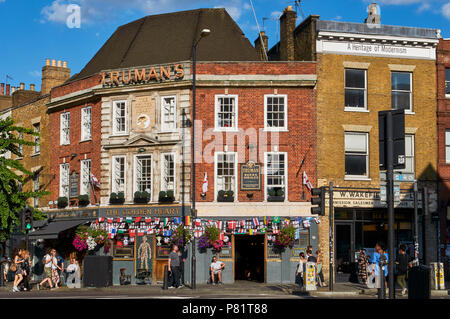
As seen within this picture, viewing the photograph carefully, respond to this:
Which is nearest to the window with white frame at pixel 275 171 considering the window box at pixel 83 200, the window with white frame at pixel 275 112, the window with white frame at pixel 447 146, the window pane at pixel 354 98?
the window with white frame at pixel 275 112

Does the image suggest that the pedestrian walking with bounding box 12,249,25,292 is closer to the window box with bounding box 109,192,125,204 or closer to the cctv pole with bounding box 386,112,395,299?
the window box with bounding box 109,192,125,204

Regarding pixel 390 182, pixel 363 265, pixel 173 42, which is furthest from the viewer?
pixel 173 42

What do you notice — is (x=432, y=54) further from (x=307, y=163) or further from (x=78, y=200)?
(x=78, y=200)

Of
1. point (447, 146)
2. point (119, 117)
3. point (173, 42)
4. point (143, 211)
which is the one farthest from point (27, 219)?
point (447, 146)

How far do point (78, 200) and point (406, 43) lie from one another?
18857 mm

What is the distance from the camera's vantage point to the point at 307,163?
28578 mm

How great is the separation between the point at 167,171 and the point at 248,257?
19.3ft

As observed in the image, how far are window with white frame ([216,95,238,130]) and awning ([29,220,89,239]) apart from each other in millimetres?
8887

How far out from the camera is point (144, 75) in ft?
98.1

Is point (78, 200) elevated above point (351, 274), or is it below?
above

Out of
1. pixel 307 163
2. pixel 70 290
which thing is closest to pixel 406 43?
pixel 307 163

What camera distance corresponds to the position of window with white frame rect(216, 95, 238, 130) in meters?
29.0

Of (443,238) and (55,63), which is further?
(55,63)

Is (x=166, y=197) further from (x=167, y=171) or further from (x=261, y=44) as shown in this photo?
(x=261, y=44)
